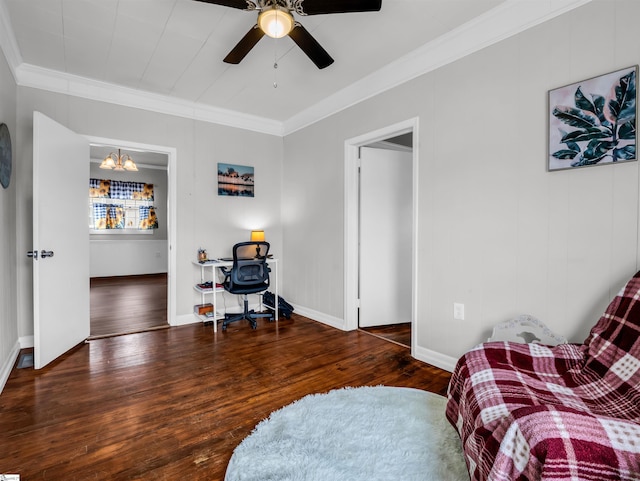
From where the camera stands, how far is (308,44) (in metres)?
2.10

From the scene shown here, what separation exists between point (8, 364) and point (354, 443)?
8.90 ft

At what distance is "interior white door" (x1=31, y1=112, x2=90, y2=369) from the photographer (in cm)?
262

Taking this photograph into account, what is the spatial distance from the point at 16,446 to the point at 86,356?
4.36 feet

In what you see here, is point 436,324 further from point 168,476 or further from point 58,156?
point 58,156

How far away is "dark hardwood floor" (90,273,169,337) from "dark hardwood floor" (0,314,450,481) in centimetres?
38

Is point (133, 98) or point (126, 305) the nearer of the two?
point (133, 98)

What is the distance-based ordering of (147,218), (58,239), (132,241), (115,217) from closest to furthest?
(58,239)
(115,217)
(132,241)
(147,218)

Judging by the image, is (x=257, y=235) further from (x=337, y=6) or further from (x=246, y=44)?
(x=337, y=6)

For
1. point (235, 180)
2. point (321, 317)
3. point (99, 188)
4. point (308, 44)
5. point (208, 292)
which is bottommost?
point (321, 317)

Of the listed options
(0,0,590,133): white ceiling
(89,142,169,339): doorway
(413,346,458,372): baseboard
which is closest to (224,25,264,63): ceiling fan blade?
(0,0,590,133): white ceiling

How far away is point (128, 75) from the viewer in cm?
321

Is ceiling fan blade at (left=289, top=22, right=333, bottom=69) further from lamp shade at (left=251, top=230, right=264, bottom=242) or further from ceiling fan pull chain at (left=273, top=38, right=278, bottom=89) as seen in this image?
lamp shade at (left=251, top=230, right=264, bottom=242)

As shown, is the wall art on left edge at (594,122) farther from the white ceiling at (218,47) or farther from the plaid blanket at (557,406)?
the plaid blanket at (557,406)

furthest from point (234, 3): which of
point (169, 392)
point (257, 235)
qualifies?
point (257, 235)
